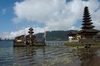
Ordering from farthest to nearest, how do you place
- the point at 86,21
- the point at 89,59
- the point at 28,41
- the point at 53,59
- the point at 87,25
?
the point at 28,41 → the point at 86,21 → the point at 87,25 → the point at 53,59 → the point at 89,59

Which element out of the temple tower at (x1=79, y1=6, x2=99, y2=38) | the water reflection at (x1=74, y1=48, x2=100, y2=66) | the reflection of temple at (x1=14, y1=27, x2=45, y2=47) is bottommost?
the water reflection at (x1=74, y1=48, x2=100, y2=66)

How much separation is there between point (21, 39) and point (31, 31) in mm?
6633

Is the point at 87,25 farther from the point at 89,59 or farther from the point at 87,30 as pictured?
the point at 89,59

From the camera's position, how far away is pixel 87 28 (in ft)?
308

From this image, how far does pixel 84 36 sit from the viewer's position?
9056 cm

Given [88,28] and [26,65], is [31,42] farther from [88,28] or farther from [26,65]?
[26,65]

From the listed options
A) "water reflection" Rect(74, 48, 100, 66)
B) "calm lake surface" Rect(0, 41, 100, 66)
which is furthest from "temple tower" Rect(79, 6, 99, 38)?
"water reflection" Rect(74, 48, 100, 66)

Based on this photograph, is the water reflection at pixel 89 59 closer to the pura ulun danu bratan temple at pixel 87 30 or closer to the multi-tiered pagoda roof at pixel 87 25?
the pura ulun danu bratan temple at pixel 87 30

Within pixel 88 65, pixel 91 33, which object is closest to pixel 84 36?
pixel 91 33

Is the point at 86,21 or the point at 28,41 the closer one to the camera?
the point at 86,21

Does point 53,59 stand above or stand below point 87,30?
below

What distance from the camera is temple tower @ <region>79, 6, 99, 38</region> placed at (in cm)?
8875

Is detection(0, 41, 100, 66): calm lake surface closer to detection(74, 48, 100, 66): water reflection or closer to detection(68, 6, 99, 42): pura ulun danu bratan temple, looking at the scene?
detection(74, 48, 100, 66): water reflection

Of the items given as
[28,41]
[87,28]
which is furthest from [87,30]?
[28,41]
